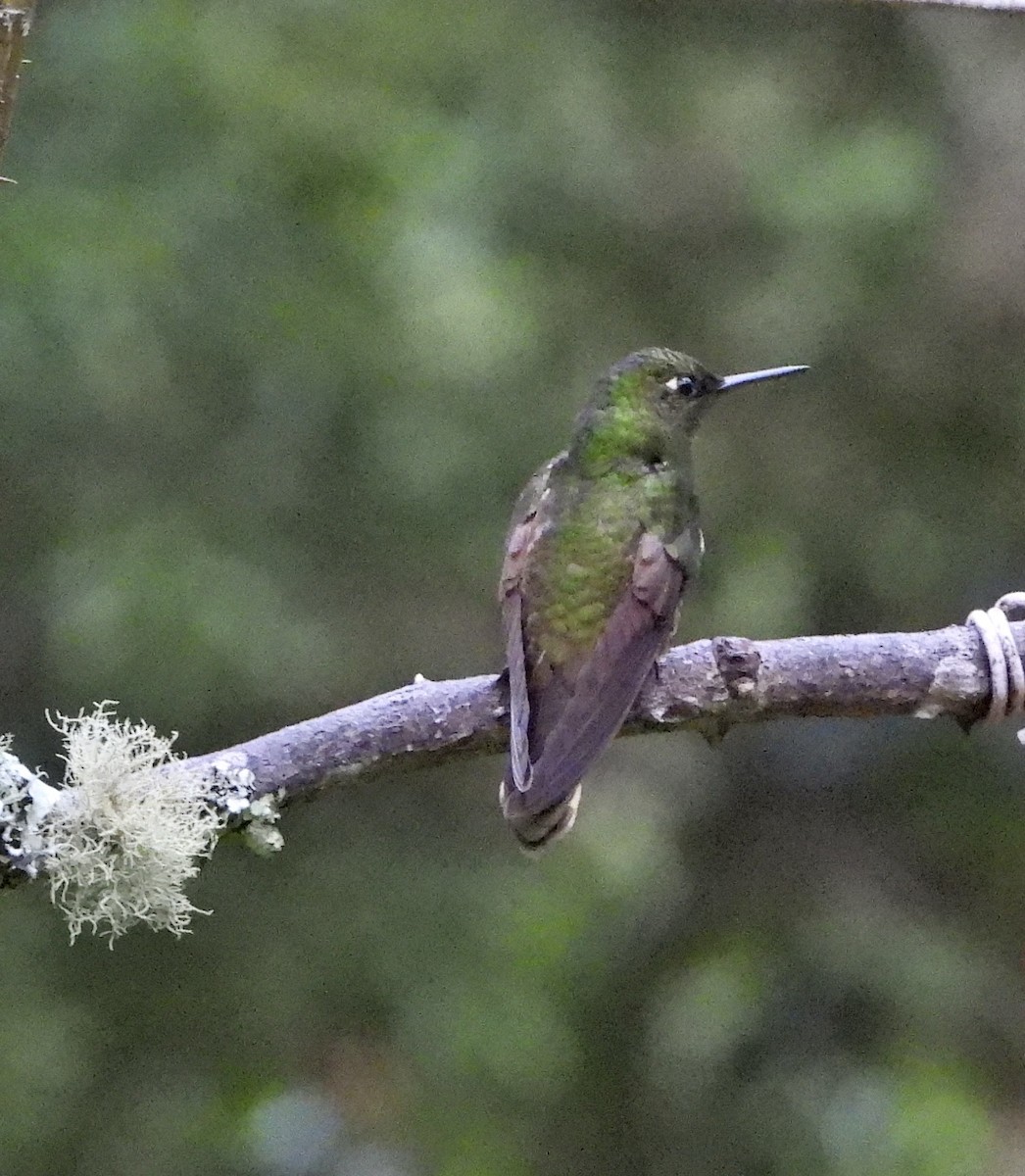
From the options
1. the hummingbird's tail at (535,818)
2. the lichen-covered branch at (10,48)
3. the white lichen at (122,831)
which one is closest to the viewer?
the lichen-covered branch at (10,48)

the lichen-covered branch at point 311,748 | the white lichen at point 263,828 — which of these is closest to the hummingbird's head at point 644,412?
the lichen-covered branch at point 311,748

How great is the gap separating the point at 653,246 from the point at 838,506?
652mm

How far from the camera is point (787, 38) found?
407 cm

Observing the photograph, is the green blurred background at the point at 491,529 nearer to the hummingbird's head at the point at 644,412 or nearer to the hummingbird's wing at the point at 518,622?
the hummingbird's head at the point at 644,412

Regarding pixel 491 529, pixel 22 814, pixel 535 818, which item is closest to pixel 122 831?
pixel 22 814

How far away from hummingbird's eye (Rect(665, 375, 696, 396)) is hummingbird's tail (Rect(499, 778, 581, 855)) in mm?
810

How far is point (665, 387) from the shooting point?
2449 mm

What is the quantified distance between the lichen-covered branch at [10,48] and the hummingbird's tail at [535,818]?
711 millimetres

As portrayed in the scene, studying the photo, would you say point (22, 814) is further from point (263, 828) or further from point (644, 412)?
point (644, 412)

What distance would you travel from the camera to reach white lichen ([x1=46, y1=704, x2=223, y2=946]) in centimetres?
156

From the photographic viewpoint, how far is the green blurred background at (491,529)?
135 inches

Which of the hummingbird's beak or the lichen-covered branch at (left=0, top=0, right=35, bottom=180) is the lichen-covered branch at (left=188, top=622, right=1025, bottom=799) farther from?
the lichen-covered branch at (left=0, top=0, right=35, bottom=180)

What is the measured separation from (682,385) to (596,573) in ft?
1.43

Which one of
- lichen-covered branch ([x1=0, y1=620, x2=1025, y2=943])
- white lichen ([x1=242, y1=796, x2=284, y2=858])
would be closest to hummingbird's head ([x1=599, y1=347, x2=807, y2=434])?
lichen-covered branch ([x1=0, y1=620, x2=1025, y2=943])
